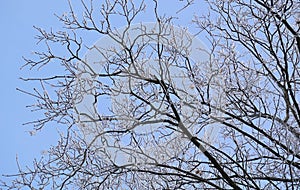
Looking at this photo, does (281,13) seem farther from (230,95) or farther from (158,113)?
(158,113)

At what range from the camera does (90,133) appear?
5.04 ft

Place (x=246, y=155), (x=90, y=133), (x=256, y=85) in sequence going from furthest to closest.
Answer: (x=256, y=85)
(x=246, y=155)
(x=90, y=133)

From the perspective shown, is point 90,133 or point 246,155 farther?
point 246,155

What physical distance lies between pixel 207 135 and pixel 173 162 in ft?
0.58

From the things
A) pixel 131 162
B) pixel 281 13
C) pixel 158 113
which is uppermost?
pixel 281 13

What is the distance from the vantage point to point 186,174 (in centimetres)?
165

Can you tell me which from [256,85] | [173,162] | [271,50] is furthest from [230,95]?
[173,162]

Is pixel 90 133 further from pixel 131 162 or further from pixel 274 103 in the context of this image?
pixel 274 103

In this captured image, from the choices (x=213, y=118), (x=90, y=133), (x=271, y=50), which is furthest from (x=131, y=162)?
(x=271, y=50)

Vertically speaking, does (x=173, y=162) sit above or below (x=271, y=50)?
below

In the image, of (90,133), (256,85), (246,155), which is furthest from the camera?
(256,85)

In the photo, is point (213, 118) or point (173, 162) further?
point (173, 162)

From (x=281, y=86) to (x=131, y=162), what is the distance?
1.74 ft

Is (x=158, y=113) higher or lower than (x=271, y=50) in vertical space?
lower
